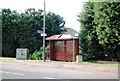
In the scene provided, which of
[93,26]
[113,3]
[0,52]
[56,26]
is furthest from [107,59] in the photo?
[0,52]

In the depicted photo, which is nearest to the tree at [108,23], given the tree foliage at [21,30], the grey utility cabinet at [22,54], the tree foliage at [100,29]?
the tree foliage at [100,29]

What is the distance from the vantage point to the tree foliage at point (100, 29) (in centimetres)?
2233

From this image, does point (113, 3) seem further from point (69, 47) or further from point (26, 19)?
point (26, 19)

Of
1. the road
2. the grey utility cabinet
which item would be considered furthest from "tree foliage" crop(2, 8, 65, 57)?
the road

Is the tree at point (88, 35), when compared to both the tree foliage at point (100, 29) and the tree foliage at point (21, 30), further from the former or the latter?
the tree foliage at point (21, 30)

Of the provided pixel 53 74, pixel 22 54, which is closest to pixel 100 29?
pixel 22 54

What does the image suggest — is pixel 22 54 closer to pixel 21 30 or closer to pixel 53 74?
pixel 21 30

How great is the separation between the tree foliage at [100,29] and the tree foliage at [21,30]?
7.00 meters

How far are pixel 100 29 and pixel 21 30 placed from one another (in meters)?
11.3

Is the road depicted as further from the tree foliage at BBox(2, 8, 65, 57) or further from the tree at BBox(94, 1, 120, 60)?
the tree foliage at BBox(2, 8, 65, 57)

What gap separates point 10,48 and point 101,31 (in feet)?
41.0

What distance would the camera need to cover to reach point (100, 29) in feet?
→ 76.7

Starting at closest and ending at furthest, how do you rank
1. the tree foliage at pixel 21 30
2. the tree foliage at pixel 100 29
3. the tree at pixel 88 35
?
the tree foliage at pixel 100 29
the tree at pixel 88 35
the tree foliage at pixel 21 30

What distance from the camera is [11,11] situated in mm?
33875
